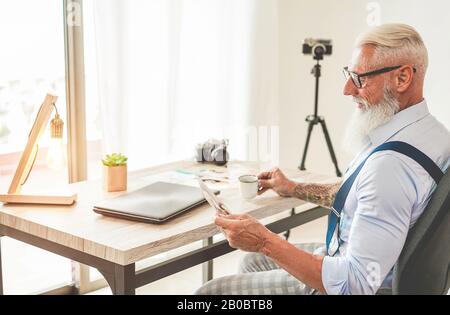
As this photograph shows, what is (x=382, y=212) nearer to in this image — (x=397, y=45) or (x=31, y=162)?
(x=397, y=45)

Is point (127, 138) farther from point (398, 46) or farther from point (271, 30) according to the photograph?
point (398, 46)

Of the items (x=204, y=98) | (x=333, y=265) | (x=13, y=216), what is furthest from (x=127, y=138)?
(x=333, y=265)

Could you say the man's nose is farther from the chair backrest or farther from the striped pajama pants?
the striped pajama pants

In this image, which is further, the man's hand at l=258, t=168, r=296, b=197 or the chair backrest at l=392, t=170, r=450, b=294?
the man's hand at l=258, t=168, r=296, b=197

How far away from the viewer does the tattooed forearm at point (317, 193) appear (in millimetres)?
2053

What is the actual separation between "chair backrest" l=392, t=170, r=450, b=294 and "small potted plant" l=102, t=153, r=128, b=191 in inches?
40.3

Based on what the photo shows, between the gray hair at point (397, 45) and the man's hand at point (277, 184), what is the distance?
630 millimetres

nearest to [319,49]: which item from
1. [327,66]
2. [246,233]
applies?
[327,66]

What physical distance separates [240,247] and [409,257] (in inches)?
16.9

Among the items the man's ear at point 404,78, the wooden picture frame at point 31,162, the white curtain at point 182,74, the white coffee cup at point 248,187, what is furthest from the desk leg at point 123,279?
the white curtain at point 182,74

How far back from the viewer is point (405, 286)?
4.82 feet

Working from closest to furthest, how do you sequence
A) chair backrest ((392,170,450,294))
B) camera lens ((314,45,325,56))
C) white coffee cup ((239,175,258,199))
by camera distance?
chair backrest ((392,170,450,294))
white coffee cup ((239,175,258,199))
camera lens ((314,45,325,56))

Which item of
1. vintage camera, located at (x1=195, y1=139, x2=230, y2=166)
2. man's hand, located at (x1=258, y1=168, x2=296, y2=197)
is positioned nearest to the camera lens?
vintage camera, located at (x1=195, y1=139, x2=230, y2=166)

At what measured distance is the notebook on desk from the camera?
5.82ft
